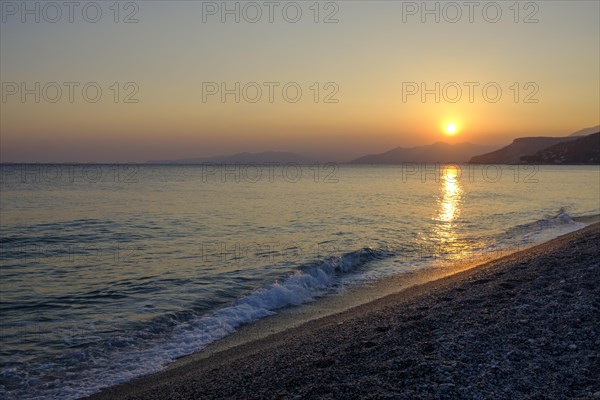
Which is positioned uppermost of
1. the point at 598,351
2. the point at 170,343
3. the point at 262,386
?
the point at 598,351

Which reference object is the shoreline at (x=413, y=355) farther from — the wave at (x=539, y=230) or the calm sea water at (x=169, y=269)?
the wave at (x=539, y=230)

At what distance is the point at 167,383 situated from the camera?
7.95m

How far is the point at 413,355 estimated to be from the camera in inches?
268

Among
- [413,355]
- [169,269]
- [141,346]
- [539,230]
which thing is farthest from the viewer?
[539,230]

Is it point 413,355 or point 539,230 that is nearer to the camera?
point 413,355

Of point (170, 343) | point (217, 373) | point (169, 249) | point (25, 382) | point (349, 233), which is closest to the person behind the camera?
point (217, 373)

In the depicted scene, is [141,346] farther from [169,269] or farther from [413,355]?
[169,269]

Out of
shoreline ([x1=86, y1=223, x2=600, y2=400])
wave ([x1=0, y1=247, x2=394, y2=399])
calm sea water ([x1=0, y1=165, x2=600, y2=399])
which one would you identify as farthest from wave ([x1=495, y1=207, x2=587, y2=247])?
shoreline ([x1=86, y1=223, x2=600, y2=400])

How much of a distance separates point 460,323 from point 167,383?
4.84m

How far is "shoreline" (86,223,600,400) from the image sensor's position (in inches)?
234

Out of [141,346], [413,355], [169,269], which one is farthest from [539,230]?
[141,346]

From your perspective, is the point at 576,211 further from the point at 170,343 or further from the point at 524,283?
the point at 170,343

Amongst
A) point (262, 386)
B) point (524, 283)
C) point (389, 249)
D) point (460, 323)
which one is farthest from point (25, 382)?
point (389, 249)

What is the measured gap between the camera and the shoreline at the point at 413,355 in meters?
5.94
